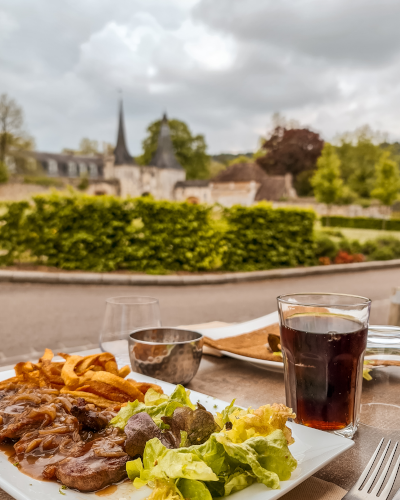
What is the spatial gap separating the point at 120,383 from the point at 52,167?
62.9 meters

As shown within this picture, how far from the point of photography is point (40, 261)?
39.6ft

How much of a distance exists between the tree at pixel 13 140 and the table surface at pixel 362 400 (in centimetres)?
4453

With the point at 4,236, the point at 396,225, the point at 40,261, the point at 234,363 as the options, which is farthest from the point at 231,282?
the point at 396,225

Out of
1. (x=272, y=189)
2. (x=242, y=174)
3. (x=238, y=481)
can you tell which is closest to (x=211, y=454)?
(x=238, y=481)

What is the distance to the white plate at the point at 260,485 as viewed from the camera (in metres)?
0.79

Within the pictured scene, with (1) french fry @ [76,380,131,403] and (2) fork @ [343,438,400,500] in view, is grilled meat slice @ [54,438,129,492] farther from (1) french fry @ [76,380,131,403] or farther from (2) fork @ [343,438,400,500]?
(2) fork @ [343,438,400,500]

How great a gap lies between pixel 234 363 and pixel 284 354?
509 mm

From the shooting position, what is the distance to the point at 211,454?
2.63ft

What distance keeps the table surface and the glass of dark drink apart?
8 cm

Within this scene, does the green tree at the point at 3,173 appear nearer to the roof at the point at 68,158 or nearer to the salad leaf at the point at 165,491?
the roof at the point at 68,158

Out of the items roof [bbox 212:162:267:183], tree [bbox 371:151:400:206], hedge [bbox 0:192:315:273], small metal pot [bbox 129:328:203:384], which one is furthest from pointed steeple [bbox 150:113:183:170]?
small metal pot [bbox 129:328:203:384]

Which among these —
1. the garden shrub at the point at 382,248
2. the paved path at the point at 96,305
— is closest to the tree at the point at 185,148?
the garden shrub at the point at 382,248

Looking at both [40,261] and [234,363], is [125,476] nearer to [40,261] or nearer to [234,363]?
Result: [234,363]

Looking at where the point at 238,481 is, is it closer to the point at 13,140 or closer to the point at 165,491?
the point at 165,491
